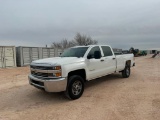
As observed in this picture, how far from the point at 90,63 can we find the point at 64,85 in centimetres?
150

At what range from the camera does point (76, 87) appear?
529 cm

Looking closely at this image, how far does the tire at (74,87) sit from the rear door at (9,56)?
45.1 feet

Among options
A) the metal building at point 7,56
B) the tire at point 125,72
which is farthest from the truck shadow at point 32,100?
the metal building at point 7,56

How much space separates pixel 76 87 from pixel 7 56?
13.9 m

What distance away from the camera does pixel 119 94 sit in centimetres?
565

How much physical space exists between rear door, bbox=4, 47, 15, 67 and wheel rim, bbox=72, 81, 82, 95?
13.7m

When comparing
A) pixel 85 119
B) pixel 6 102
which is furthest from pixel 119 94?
pixel 6 102

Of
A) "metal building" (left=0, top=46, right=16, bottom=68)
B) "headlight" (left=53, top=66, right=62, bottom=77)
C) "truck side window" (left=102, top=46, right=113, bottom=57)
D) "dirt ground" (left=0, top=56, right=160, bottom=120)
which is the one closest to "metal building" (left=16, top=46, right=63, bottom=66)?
"metal building" (left=0, top=46, right=16, bottom=68)

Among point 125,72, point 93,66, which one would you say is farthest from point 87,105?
point 125,72

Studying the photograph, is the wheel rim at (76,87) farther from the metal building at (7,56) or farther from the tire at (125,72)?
the metal building at (7,56)

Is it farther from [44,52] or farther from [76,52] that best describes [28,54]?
[76,52]

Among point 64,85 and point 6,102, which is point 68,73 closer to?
point 64,85

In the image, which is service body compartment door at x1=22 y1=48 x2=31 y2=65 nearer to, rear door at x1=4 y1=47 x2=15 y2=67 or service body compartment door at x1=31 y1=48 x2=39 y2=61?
service body compartment door at x1=31 y1=48 x2=39 y2=61

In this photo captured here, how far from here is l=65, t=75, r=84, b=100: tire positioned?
503cm
